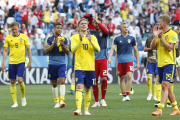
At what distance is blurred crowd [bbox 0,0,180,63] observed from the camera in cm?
2567

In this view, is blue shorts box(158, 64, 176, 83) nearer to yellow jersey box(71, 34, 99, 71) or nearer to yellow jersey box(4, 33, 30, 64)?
yellow jersey box(71, 34, 99, 71)

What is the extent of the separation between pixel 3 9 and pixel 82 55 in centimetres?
2103

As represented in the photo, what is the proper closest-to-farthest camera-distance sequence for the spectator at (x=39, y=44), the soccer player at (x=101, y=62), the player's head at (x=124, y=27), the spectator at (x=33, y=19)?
Result: 1. the soccer player at (x=101, y=62)
2. the player's head at (x=124, y=27)
3. the spectator at (x=39, y=44)
4. the spectator at (x=33, y=19)

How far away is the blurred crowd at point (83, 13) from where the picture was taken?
25672 millimetres

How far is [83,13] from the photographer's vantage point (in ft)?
92.2

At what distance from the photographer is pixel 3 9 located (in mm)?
27719

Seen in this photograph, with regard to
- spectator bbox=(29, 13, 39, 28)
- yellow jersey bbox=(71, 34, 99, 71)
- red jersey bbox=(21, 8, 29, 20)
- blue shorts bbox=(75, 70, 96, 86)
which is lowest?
blue shorts bbox=(75, 70, 96, 86)

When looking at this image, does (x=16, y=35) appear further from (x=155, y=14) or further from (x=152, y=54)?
(x=155, y=14)

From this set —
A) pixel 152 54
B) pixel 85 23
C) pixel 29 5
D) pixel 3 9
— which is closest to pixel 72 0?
pixel 29 5

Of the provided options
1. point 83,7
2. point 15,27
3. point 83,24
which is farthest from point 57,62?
point 83,7

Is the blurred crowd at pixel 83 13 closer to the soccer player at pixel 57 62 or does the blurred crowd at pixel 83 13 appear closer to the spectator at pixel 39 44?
the spectator at pixel 39 44

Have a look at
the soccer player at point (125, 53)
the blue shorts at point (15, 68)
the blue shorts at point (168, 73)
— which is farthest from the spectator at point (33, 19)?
the blue shorts at point (168, 73)

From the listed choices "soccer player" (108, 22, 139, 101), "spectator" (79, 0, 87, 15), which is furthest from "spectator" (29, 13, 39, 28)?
"soccer player" (108, 22, 139, 101)

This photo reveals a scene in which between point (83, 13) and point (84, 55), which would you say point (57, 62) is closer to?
point (84, 55)
